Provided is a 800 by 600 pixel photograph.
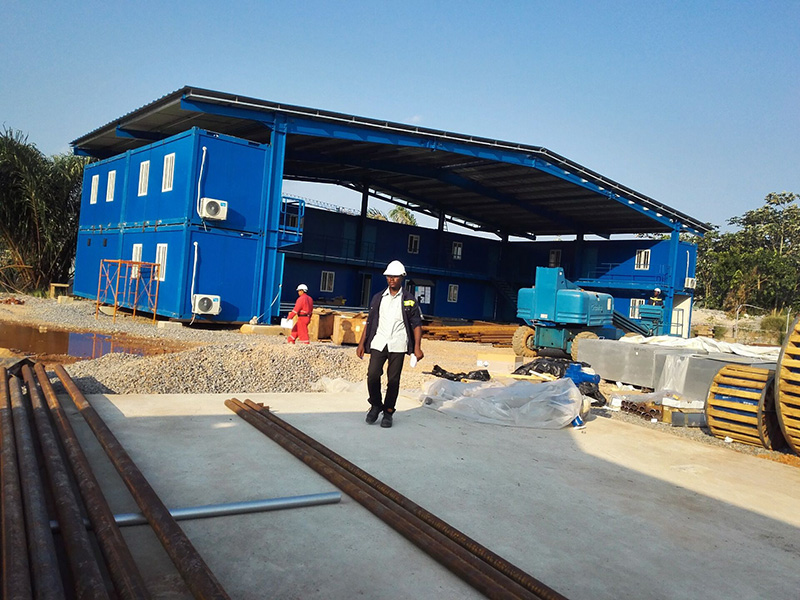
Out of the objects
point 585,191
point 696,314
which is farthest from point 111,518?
point 696,314

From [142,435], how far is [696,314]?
4334 centimetres

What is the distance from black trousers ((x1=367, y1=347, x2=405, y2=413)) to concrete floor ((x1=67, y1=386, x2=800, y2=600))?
0.92 ft

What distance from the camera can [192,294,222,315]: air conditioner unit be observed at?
19344mm

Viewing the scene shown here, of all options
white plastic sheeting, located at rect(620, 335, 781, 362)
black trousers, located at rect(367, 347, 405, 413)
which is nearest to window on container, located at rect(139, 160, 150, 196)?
white plastic sheeting, located at rect(620, 335, 781, 362)

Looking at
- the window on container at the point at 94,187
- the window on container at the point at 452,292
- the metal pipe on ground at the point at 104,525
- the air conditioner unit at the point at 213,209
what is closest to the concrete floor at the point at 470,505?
the metal pipe on ground at the point at 104,525

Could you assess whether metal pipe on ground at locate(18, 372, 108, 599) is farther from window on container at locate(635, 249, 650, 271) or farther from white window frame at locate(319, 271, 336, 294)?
window on container at locate(635, 249, 650, 271)

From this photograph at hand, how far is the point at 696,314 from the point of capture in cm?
4228

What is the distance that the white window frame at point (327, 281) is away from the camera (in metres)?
31.9

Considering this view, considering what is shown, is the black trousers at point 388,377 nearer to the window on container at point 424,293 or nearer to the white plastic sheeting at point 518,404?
the white plastic sheeting at point 518,404

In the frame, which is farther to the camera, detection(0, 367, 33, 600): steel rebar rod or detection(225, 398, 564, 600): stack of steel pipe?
detection(225, 398, 564, 600): stack of steel pipe

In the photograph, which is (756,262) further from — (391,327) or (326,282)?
(391,327)

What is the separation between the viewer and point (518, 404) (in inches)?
291

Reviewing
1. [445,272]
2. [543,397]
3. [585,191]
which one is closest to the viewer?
[543,397]

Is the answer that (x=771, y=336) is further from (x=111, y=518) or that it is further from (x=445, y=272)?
(x=111, y=518)
